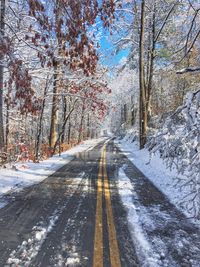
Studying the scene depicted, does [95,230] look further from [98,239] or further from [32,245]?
[32,245]

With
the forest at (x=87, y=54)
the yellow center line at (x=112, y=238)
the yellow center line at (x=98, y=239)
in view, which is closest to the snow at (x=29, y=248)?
the yellow center line at (x=98, y=239)

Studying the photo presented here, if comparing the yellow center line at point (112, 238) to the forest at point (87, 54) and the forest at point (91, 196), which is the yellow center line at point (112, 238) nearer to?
the forest at point (91, 196)

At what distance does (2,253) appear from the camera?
4250 millimetres

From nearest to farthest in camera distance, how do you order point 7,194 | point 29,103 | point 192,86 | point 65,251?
point 65,251
point 29,103
point 7,194
point 192,86

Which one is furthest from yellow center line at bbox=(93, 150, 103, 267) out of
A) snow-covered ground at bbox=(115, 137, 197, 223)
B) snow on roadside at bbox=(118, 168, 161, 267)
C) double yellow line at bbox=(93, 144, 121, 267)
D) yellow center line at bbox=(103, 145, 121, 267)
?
snow-covered ground at bbox=(115, 137, 197, 223)

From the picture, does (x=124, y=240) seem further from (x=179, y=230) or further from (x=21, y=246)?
(x=21, y=246)

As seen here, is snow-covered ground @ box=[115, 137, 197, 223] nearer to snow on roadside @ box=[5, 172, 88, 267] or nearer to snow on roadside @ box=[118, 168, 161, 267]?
snow on roadside @ box=[118, 168, 161, 267]

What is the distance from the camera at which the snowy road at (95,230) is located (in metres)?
4.18

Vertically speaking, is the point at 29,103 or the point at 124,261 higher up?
the point at 29,103

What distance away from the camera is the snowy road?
418 centimetres

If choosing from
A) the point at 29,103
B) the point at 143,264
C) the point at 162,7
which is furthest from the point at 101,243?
the point at 162,7

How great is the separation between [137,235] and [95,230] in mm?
Result: 738

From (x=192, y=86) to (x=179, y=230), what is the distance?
22.4 m

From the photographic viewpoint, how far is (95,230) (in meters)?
5.29
